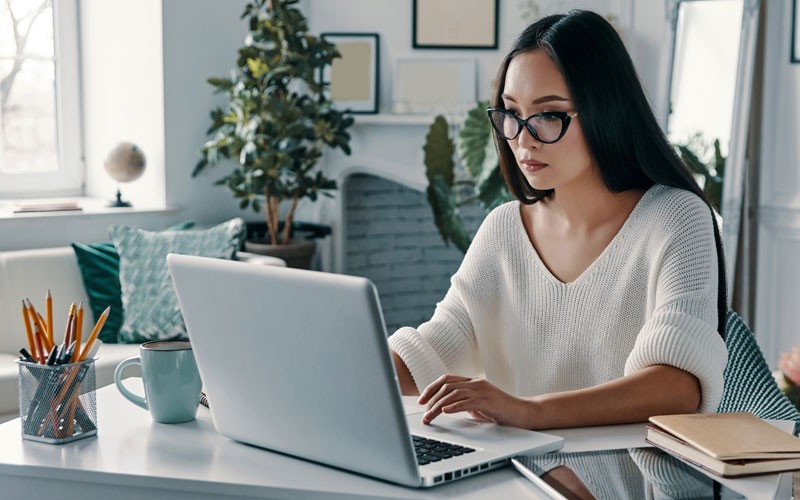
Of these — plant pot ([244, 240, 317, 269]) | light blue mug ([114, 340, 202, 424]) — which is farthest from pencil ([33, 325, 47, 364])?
plant pot ([244, 240, 317, 269])

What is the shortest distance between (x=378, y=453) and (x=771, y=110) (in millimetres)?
3189

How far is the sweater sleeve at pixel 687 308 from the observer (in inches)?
55.9

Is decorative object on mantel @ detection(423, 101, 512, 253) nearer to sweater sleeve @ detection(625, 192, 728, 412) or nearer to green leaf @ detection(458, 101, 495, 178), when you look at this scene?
green leaf @ detection(458, 101, 495, 178)

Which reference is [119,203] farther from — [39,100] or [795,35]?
[795,35]

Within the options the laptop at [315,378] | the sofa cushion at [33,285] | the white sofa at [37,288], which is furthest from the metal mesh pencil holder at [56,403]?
the sofa cushion at [33,285]

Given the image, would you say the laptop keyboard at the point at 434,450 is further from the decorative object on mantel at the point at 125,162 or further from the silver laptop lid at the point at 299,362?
the decorative object on mantel at the point at 125,162

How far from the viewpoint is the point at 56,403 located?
52.6 inches

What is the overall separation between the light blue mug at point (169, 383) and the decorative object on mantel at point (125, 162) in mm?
2894

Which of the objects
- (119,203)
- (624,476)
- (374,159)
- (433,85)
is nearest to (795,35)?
(433,85)

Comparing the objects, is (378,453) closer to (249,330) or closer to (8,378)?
(249,330)

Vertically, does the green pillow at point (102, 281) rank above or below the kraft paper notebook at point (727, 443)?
below

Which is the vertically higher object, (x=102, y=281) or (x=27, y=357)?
(x=27, y=357)

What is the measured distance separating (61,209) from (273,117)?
35.0 inches

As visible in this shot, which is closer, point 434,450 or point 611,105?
point 434,450
